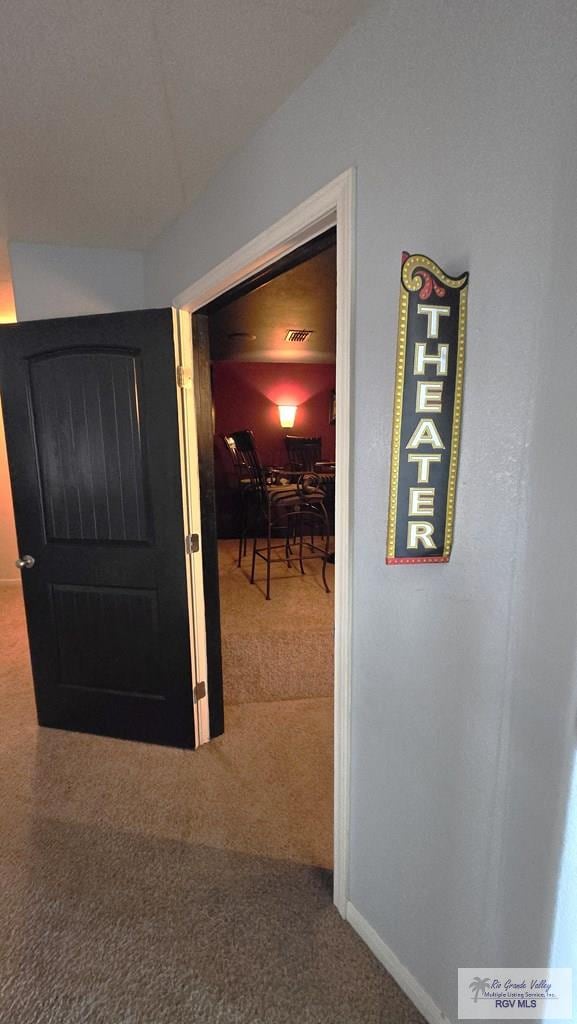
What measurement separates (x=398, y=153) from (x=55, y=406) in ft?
5.71

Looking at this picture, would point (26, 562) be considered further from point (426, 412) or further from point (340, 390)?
point (426, 412)

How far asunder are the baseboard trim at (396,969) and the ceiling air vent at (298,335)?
399cm

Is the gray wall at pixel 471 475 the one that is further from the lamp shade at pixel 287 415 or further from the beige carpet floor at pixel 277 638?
the lamp shade at pixel 287 415

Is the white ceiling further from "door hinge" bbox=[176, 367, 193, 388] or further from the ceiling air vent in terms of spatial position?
the ceiling air vent

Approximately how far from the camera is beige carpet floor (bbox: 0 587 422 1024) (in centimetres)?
118

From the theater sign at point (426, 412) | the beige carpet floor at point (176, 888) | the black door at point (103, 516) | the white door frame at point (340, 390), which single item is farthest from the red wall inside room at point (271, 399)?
the theater sign at point (426, 412)

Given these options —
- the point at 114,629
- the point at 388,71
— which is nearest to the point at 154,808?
the point at 114,629

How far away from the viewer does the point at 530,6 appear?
73 cm

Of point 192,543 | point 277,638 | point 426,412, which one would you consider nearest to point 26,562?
point 192,543

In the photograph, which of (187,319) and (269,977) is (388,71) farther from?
(269,977)

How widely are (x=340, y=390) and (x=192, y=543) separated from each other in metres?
1.16

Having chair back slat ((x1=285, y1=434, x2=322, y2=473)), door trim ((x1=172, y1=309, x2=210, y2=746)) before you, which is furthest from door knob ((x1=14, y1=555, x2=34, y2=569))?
chair back slat ((x1=285, y1=434, x2=322, y2=473))

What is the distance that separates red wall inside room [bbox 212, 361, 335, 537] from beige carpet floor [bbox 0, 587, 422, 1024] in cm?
401

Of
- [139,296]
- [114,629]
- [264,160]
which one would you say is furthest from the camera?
[139,296]
